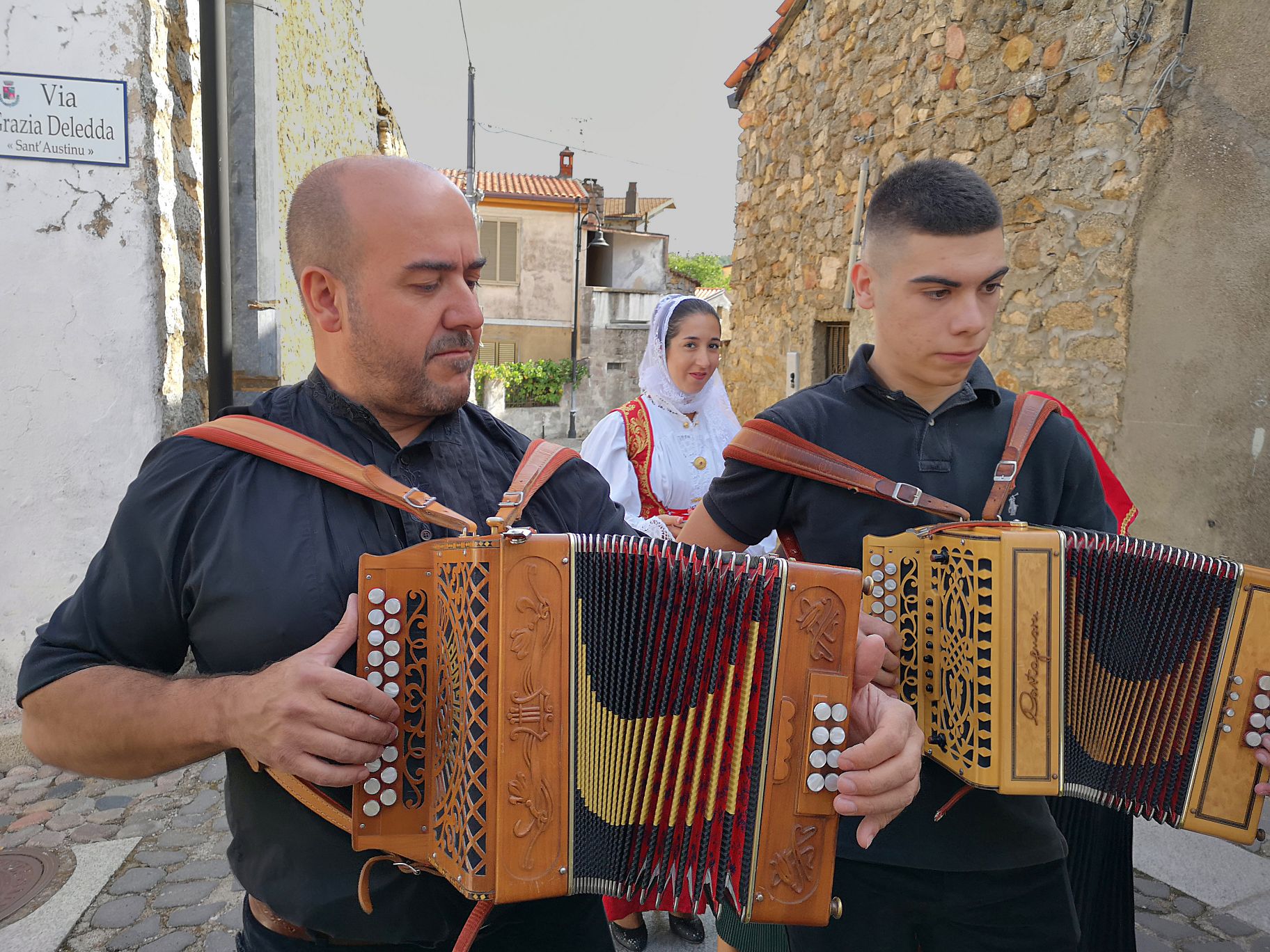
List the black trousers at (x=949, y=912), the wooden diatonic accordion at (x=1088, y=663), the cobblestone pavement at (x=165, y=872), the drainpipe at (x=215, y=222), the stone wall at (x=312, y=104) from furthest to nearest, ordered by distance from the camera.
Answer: the stone wall at (x=312, y=104), the drainpipe at (x=215, y=222), the cobblestone pavement at (x=165, y=872), the black trousers at (x=949, y=912), the wooden diatonic accordion at (x=1088, y=663)

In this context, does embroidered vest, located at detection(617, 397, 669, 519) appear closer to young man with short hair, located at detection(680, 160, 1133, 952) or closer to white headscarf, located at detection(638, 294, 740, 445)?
white headscarf, located at detection(638, 294, 740, 445)

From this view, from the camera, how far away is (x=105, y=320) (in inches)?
145

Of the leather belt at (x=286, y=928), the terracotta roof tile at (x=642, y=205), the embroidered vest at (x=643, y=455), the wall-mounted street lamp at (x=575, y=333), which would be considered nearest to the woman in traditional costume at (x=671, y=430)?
the embroidered vest at (x=643, y=455)

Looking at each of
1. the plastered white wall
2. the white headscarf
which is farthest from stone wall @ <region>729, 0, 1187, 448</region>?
the plastered white wall

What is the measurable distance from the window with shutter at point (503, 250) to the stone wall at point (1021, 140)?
18958 mm

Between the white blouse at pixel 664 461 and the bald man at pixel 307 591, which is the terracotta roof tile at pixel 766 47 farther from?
the bald man at pixel 307 591

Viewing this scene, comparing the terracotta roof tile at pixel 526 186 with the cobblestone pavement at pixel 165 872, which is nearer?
the cobblestone pavement at pixel 165 872

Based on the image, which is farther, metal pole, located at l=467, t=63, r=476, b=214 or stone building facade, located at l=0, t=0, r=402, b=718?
metal pole, located at l=467, t=63, r=476, b=214

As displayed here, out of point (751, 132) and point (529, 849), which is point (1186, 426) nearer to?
point (529, 849)

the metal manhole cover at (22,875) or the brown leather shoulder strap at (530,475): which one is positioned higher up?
the brown leather shoulder strap at (530,475)

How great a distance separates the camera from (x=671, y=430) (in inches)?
144

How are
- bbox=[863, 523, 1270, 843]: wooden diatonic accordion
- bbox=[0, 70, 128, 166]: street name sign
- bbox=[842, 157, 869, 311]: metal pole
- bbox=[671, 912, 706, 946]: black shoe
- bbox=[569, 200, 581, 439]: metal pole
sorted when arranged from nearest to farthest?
bbox=[863, 523, 1270, 843]: wooden diatonic accordion, bbox=[671, 912, 706, 946]: black shoe, bbox=[0, 70, 128, 166]: street name sign, bbox=[842, 157, 869, 311]: metal pole, bbox=[569, 200, 581, 439]: metal pole

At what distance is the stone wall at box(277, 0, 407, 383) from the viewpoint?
5203 mm

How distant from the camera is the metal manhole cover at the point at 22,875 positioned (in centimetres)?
275
